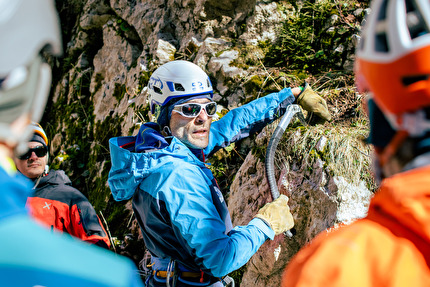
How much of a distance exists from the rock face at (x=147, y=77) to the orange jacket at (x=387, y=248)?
2.39 metres

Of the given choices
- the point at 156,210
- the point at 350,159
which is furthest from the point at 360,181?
the point at 156,210

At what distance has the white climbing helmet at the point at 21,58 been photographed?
2.79ft

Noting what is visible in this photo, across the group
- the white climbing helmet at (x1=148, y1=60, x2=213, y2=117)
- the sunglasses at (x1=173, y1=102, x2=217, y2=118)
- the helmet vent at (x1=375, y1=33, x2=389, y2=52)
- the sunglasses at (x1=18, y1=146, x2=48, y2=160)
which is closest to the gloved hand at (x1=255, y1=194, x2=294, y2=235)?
the sunglasses at (x1=173, y1=102, x2=217, y2=118)

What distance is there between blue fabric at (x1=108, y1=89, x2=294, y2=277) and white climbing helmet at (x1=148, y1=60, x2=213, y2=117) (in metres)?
0.63

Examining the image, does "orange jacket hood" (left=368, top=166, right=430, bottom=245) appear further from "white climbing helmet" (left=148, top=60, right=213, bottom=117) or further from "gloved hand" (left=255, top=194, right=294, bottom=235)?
"white climbing helmet" (left=148, top=60, right=213, bottom=117)

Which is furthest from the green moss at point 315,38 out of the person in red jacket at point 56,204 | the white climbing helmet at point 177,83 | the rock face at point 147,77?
the person in red jacket at point 56,204

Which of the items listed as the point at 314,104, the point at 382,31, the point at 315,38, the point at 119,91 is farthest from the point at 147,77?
the point at 382,31

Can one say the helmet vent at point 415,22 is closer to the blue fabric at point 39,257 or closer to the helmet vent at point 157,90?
the blue fabric at point 39,257

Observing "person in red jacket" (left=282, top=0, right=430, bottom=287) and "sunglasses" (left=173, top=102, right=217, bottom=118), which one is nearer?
"person in red jacket" (left=282, top=0, right=430, bottom=287)

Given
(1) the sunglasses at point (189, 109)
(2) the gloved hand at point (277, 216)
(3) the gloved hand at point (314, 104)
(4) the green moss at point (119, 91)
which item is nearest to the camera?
(2) the gloved hand at point (277, 216)

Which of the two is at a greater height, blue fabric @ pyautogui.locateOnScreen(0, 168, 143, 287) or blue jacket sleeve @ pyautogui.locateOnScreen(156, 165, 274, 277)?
blue fabric @ pyautogui.locateOnScreen(0, 168, 143, 287)

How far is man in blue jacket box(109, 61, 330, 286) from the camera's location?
2.51 m

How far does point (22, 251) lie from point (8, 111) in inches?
14.0

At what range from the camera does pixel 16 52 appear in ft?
2.86
